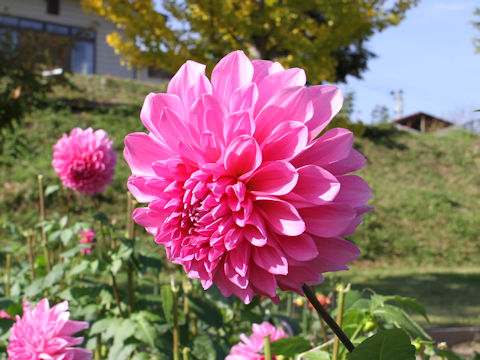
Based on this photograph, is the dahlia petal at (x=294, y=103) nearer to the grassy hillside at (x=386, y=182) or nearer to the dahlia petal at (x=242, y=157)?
the dahlia petal at (x=242, y=157)

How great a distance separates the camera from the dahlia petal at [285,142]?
566 millimetres

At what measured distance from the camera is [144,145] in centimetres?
63

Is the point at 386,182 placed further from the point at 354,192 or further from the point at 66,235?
the point at 354,192

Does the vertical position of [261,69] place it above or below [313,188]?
above

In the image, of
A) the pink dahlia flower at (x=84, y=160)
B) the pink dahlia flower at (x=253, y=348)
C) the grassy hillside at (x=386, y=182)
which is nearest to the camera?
the pink dahlia flower at (x=253, y=348)

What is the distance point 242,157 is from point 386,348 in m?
0.27

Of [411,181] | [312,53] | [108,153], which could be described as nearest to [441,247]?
[411,181]

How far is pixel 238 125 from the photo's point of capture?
1.91 ft

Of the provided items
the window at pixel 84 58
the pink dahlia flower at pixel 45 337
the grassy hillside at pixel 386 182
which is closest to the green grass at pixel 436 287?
the grassy hillside at pixel 386 182

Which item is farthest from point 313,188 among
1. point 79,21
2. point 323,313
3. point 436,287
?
point 79,21

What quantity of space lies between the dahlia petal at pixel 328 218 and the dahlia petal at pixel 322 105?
3.4 inches

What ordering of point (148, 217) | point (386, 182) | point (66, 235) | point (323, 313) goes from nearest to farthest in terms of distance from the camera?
point (323, 313), point (148, 217), point (66, 235), point (386, 182)

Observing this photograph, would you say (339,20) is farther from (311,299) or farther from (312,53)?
(311,299)

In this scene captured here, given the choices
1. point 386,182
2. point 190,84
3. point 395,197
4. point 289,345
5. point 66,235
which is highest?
point 190,84
